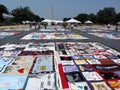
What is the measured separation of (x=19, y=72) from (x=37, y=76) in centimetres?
85

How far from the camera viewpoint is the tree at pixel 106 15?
87.8 meters

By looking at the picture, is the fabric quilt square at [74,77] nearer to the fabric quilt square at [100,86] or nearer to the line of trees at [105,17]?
the fabric quilt square at [100,86]

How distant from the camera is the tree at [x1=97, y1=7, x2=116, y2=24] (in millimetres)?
87781

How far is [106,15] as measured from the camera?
3826 inches

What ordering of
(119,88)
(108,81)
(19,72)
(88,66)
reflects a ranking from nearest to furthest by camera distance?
(119,88)
(108,81)
(19,72)
(88,66)

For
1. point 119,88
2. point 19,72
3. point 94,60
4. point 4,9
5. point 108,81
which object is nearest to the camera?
point 119,88

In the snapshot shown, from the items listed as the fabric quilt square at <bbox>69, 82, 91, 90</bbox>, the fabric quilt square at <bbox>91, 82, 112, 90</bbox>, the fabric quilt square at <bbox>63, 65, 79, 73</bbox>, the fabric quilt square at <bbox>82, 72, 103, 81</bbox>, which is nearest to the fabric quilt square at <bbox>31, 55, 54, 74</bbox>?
the fabric quilt square at <bbox>63, 65, 79, 73</bbox>

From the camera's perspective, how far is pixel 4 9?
7306 centimetres

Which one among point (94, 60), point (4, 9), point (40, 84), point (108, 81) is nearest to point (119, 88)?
point (108, 81)

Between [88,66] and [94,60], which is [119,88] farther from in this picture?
→ [94,60]

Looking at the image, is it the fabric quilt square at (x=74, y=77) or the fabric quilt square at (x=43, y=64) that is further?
the fabric quilt square at (x=43, y=64)

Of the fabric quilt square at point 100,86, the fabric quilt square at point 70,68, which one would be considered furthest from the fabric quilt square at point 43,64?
the fabric quilt square at point 100,86

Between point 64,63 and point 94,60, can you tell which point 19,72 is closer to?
point 64,63

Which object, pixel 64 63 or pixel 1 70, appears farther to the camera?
pixel 64 63
